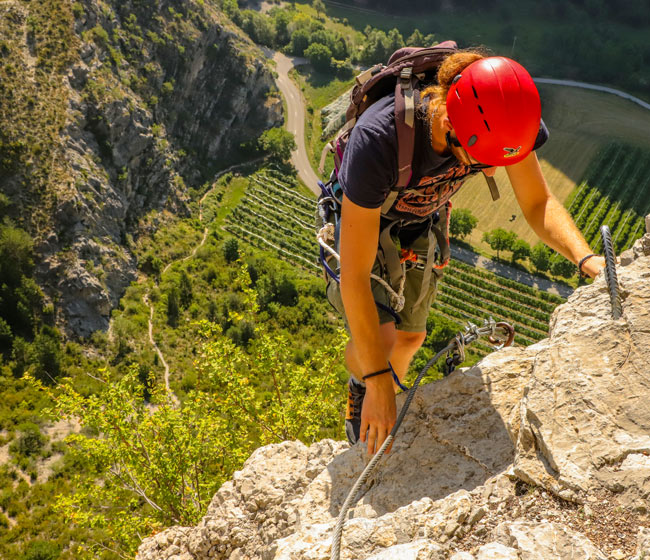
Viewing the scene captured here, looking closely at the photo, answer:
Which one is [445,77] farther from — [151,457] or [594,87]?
[594,87]

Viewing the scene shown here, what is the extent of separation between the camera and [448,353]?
5637 mm

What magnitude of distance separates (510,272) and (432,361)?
5353 centimetres

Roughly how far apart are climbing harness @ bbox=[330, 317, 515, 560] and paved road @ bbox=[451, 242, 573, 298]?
167 feet

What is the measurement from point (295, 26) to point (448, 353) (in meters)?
92.3

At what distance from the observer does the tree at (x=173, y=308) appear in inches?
1412

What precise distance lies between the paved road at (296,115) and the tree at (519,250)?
21.9 m

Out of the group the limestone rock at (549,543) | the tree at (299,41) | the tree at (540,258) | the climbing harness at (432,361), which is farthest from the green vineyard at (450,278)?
the limestone rock at (549,543)

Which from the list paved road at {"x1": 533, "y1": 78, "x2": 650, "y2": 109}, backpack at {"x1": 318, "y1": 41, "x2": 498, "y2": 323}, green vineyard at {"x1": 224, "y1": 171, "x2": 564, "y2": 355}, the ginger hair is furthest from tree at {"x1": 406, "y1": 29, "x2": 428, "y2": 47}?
the ginger hair

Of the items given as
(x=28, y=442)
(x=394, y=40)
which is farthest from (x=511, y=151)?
(x=394, y=40)

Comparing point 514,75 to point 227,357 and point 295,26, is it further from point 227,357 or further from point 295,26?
point 295,26

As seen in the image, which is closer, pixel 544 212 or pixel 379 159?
pixel 379 159

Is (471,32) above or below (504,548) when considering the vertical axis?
above

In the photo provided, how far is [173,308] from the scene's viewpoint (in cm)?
3675

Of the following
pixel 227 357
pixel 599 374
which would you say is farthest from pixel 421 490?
pixel 227 357
